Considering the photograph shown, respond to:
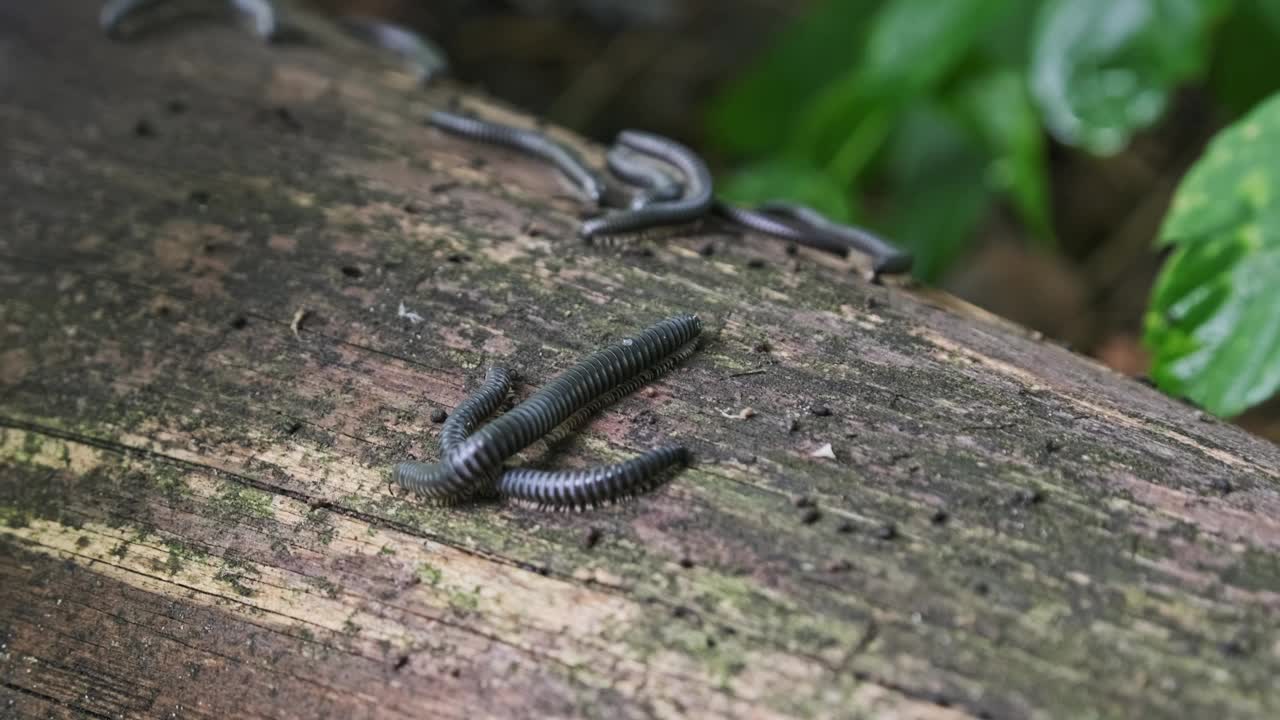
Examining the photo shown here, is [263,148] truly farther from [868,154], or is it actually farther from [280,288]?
[868,154]

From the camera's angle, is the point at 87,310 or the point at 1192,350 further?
the point at 87,310

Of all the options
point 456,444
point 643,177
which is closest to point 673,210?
point 643,177

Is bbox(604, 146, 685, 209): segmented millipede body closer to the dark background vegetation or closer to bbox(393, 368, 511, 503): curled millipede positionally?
the dark background vegetation

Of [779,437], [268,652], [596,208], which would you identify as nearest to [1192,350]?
[779,437]

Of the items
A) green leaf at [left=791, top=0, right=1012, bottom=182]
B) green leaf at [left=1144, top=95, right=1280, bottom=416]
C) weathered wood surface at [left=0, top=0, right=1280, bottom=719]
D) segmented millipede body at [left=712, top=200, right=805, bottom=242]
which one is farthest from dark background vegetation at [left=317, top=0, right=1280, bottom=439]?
weathered wood surface at [left=0, top=0, right=1280, bottom=719]

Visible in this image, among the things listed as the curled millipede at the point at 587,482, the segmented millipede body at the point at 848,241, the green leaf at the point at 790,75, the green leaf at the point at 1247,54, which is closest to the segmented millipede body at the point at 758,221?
the segmented millipede body at the point at 848,241

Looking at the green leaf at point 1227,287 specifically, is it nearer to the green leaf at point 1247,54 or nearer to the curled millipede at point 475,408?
the curled millipede at point 475,408
